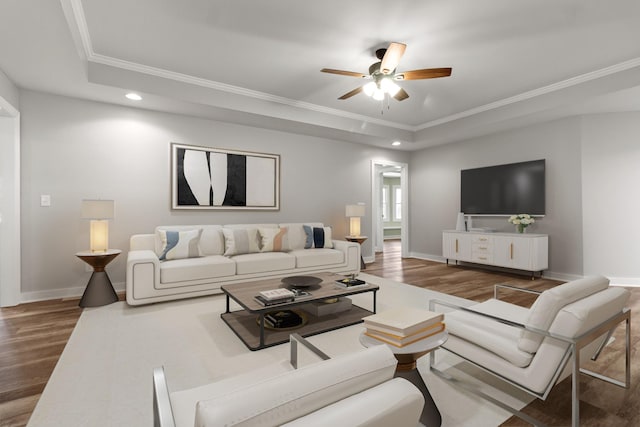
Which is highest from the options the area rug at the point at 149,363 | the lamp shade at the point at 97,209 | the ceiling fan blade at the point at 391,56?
the ceiling fan blade at the point at 391,56

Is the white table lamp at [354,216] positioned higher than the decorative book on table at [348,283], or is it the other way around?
the white table lamp at [354,216]

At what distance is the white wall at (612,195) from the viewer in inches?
177

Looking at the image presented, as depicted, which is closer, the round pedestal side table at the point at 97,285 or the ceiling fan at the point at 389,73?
the ceiling fan at the point at 389,73

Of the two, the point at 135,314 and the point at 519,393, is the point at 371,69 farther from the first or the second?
the point at 135,314

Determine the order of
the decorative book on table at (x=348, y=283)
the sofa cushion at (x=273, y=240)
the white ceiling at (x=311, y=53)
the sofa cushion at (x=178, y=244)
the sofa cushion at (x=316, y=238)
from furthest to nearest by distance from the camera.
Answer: the sofa cushion at (x=316, y=238) < the sofa cushion at (x=273, y=240) < the sofa cushion at (x=178, y=244) < the decorative book on table at (x=348, y=283) < the white ceiling at (x=311, y=53)

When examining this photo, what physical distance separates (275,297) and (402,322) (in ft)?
4.21

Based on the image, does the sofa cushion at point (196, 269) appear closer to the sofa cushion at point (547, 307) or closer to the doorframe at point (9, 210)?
the doorframe at point (9, 210)

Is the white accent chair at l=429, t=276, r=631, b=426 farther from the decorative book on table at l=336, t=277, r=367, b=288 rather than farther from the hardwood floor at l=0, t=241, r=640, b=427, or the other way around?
the decorative book on table at l=336, t=277, r=367, b=288

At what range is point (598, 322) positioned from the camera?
1.51m

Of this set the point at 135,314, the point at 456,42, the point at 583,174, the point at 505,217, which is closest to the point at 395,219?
the point at 505,217

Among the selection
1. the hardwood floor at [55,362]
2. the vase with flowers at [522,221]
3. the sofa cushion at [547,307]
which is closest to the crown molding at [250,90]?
the vase with flowers at [522,221]

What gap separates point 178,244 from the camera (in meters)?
3.93

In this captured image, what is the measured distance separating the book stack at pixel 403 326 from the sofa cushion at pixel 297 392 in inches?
22.0

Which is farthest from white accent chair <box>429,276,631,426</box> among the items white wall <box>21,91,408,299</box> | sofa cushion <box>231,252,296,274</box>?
white wall <box>21,91,408,299</box>
